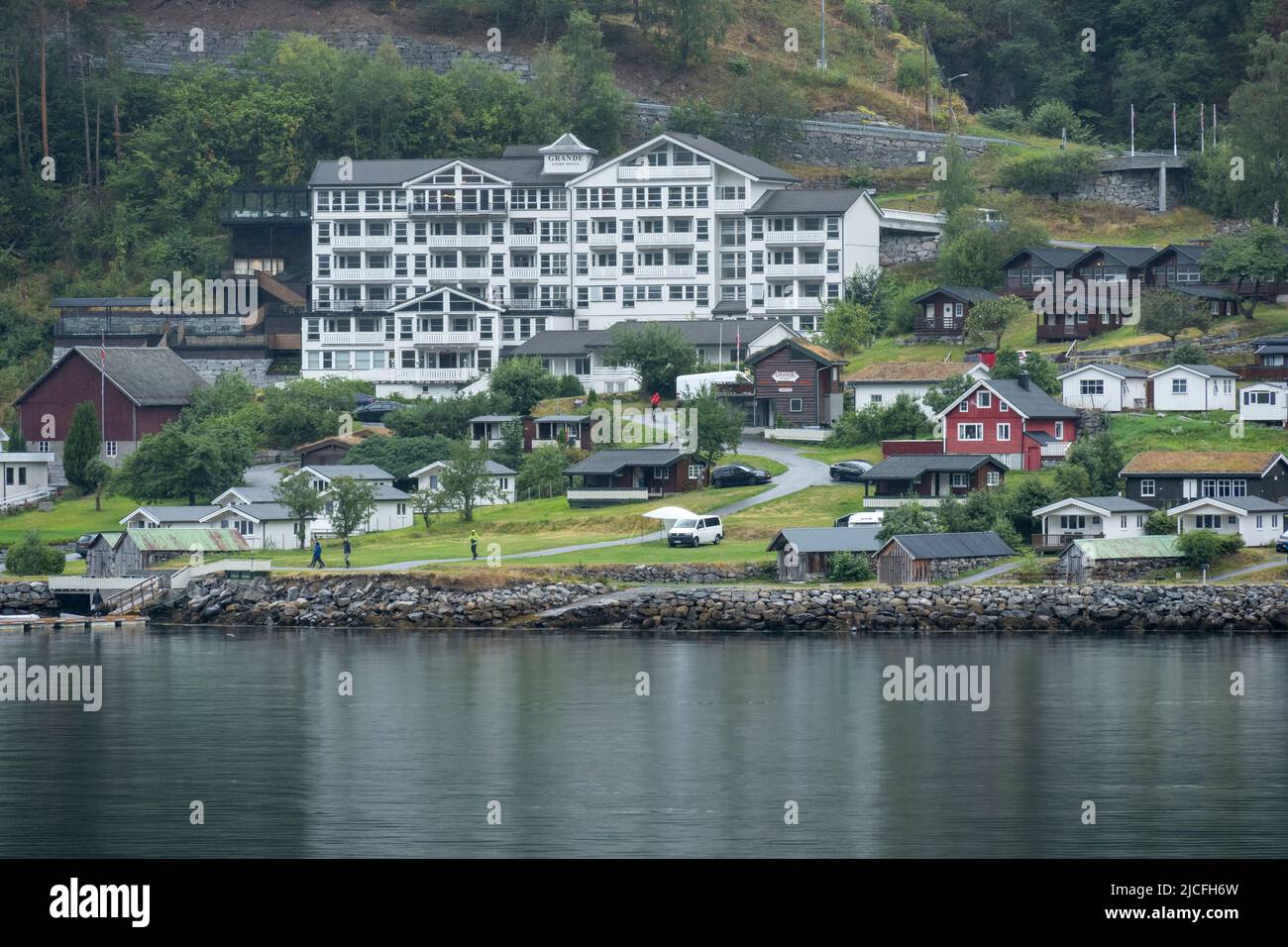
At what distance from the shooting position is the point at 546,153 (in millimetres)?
106500

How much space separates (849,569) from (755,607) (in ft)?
13.4

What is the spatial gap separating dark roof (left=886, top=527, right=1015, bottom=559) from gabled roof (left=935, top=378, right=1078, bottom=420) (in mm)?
10118

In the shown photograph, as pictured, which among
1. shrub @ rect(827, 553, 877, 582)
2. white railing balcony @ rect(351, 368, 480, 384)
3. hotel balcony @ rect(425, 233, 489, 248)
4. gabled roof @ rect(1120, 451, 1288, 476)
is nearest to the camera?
shrub @ rect(827, 553, 877, 582)

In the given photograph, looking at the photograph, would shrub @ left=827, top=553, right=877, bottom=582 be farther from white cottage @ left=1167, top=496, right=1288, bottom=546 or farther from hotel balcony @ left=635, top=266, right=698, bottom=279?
hotel balcony @ left=635, top=266, right=698, bottom=279

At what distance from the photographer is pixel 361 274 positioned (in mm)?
106562

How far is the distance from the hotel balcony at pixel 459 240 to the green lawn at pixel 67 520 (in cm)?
2777

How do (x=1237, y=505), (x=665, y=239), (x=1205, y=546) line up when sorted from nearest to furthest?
(x=1205, y=546) → (x=1237, y=505) → (x=665, y=239)

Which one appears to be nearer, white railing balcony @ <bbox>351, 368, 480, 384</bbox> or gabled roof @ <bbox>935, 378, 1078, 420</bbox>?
gabled roof @ <bbox>935, 378, 1078, 420</bbox>

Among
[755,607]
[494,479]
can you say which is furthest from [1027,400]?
[494,479]

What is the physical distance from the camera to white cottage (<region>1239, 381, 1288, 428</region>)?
77562 mm

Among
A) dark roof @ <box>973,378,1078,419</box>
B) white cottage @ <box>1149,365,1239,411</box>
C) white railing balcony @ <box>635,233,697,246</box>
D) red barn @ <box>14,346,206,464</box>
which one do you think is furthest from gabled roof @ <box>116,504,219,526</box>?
white railing balcony @ <box>635,233,697,246</box>

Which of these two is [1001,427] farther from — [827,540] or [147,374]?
[147,374]
